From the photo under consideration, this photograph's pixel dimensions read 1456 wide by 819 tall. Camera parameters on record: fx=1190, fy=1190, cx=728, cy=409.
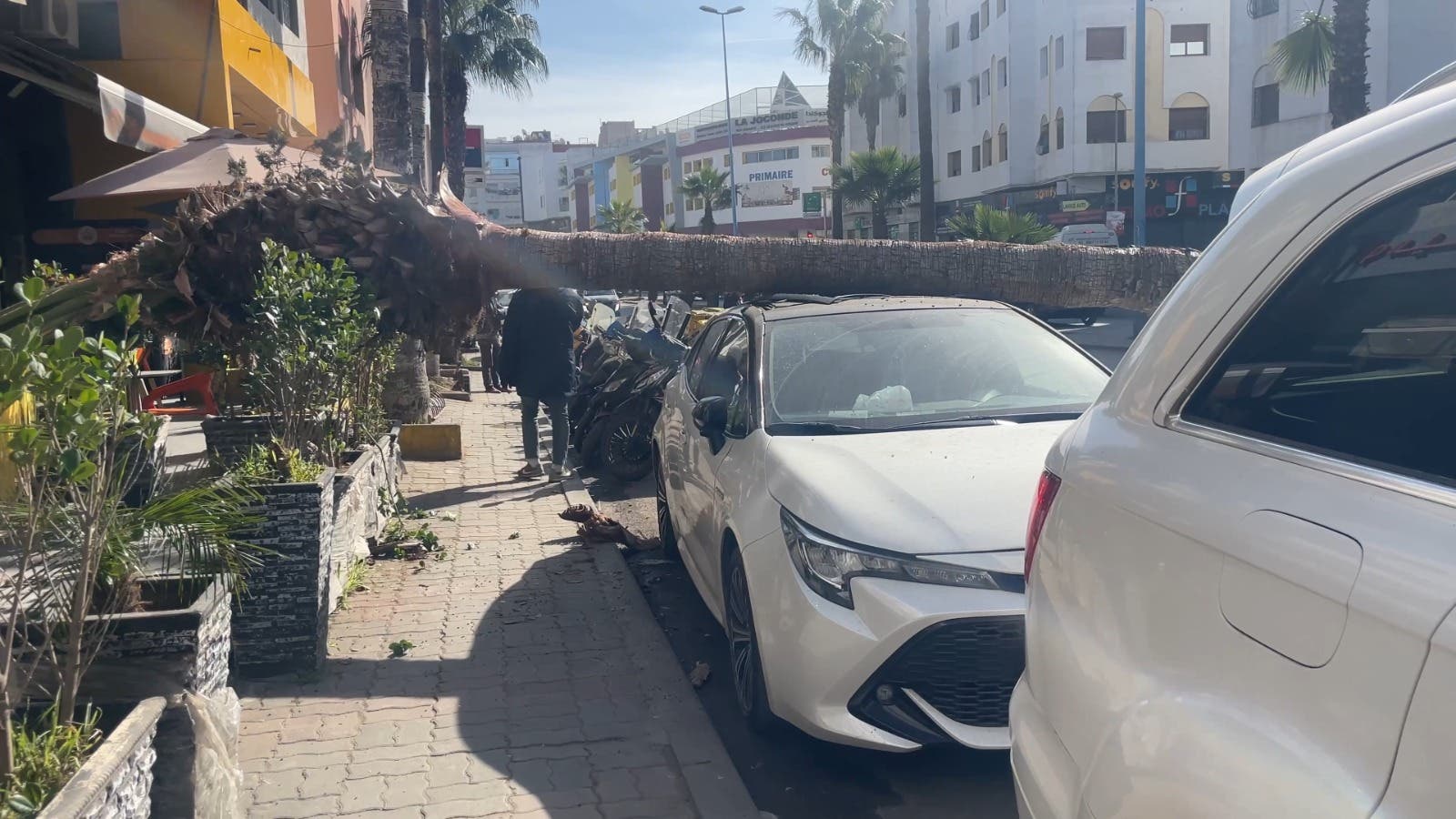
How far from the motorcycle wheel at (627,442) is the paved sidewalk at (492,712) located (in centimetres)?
329

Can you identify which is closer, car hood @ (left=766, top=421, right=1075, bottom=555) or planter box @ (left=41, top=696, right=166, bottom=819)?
planter box @ (left=41, top=696, right=166, bottom=819)

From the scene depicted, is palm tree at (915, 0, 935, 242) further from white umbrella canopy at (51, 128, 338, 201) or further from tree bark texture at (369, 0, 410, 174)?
white umbrella canopy at (51, 128, 338, 201)

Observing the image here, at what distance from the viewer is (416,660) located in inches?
210

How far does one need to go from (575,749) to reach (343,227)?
3.21 metres

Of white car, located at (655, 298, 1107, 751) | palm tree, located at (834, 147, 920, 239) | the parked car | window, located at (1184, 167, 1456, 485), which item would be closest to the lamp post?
palm tree, located at (834, 147, 920, 239)

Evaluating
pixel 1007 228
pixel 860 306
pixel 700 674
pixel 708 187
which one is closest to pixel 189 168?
pixel 860 306

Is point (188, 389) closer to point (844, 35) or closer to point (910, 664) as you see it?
point (910, 664)

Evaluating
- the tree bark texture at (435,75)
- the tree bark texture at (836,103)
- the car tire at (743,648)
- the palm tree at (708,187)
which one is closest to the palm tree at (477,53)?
the tree bark texture at (435,75)

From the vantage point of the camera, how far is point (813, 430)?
4.89 m

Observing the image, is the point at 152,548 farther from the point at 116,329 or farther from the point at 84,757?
the point at 116,329

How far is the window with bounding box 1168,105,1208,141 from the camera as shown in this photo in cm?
4150

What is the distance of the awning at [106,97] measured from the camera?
28.3 feet

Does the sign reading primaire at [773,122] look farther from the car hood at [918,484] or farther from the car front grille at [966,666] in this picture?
the car front grille at [966,666]

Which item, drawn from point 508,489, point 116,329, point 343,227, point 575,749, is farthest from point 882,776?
point 508,489
